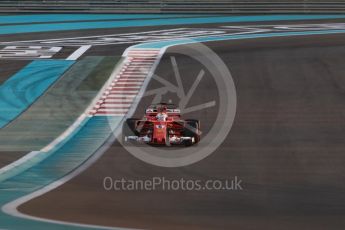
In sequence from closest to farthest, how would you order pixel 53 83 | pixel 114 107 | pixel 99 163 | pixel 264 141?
pixel 99 163 → pixel 264 141 → pixel 114 107 → pixel 53 83

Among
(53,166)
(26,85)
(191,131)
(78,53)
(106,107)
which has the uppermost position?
(78,53)

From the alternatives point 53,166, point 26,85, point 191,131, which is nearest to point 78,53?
point 26,85

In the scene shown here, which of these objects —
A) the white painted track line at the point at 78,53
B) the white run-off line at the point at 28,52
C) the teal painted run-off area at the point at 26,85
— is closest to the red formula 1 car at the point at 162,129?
the teal painted run-off area at the point at 26,85

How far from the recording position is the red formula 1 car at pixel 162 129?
47.8ft

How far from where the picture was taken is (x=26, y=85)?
21.3 m

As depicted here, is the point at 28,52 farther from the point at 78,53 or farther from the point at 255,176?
the point at 255,176

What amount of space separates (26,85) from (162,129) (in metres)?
7.79

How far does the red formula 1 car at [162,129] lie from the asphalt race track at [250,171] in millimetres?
468

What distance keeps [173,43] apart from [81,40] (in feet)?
12.1

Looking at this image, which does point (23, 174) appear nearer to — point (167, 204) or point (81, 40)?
point (167, 204)

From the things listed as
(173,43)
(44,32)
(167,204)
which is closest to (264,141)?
(167,204)

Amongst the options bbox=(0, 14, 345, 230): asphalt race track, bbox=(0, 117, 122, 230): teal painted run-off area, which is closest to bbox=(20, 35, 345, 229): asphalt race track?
bbox=(0, 14, 345, 230): asphalt race track

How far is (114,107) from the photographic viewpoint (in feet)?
60.5

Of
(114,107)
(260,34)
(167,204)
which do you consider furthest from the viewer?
(260,34)
